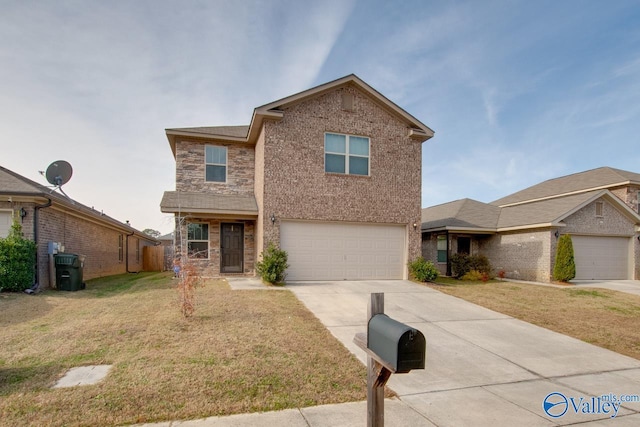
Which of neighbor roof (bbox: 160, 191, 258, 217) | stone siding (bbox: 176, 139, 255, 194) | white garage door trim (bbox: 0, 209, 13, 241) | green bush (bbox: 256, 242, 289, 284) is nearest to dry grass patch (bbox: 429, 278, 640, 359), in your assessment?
green bush (bbox: 256, 242, 289, 284)

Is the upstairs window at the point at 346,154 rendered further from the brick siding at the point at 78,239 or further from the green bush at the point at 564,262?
the brick siding at the point at 78,239

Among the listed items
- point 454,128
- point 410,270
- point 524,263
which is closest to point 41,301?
point 410,270

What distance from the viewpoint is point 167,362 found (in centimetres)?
452

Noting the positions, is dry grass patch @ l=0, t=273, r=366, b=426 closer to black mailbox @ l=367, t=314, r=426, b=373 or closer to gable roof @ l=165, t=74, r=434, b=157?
black mailbox @ l=367, t=314, r=426, b=373

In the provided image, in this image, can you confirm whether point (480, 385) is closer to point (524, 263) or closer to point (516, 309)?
point (516, 309)

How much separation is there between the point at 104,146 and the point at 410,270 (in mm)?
14134

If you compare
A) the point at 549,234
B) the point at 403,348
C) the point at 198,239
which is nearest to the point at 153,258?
the point at 198,239

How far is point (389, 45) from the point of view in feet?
38.2

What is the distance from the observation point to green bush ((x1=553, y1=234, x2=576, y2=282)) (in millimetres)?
14203

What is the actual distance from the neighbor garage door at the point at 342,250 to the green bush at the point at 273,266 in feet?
2.88

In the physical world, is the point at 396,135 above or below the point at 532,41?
below

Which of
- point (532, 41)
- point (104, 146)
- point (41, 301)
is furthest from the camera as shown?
point (104, 146)
